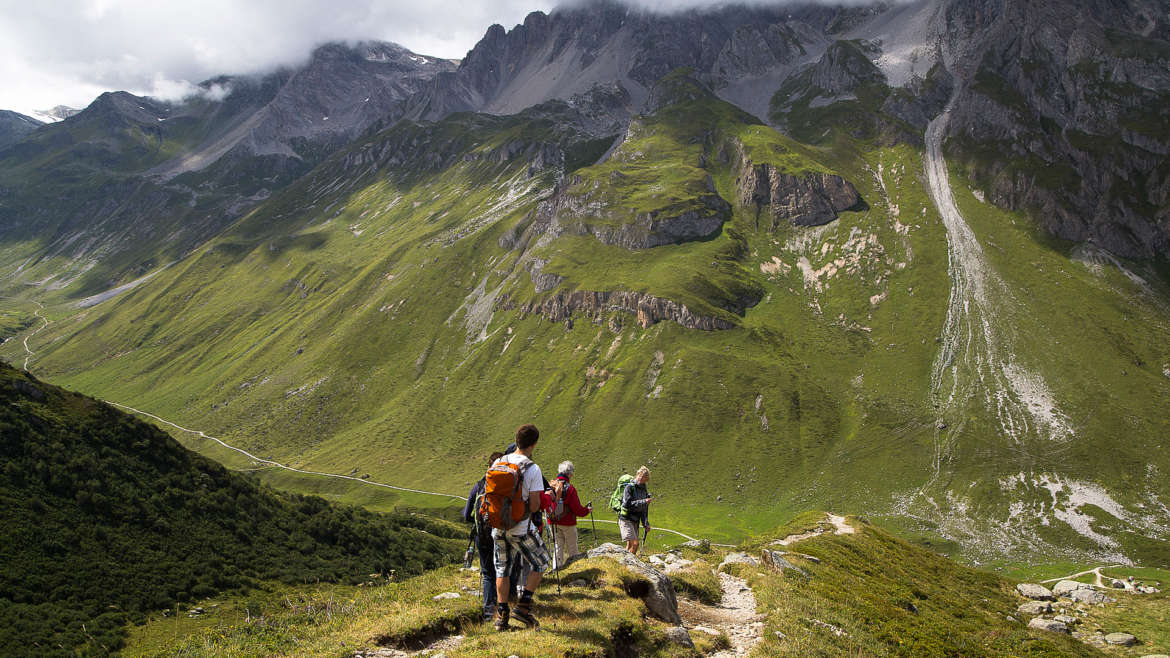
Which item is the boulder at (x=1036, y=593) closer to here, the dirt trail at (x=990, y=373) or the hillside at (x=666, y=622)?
the hillside at (x=666, y=622)

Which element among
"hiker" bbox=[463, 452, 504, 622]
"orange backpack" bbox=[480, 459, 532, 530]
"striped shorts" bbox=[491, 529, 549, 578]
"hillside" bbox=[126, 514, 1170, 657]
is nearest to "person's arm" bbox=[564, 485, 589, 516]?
"hillside" bbox=[126, 514, 1170, 657]

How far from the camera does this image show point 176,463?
319 feet

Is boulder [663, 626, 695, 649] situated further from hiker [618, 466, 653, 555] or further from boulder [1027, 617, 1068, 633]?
boulder [1027, 617, 1068, 633]

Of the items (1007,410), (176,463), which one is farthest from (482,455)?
(1007,410)

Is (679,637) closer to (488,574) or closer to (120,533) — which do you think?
(488,574)

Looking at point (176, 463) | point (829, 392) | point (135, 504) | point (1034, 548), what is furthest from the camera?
point (829, 392)

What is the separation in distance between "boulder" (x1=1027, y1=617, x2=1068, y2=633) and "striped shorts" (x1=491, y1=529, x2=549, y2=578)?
44723 millimetres

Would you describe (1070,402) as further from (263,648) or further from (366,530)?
(263,648)

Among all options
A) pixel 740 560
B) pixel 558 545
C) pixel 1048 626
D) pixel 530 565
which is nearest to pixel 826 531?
pixel 1048 626

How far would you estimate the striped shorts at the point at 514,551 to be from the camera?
15.1 metres

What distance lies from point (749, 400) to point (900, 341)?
57313 mm

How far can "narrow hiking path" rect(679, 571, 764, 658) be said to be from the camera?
64.5 ft

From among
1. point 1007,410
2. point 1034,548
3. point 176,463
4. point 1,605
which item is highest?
point 176,463

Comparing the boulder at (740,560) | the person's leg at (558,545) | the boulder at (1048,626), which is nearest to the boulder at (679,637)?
the person's leg at (558,545)
